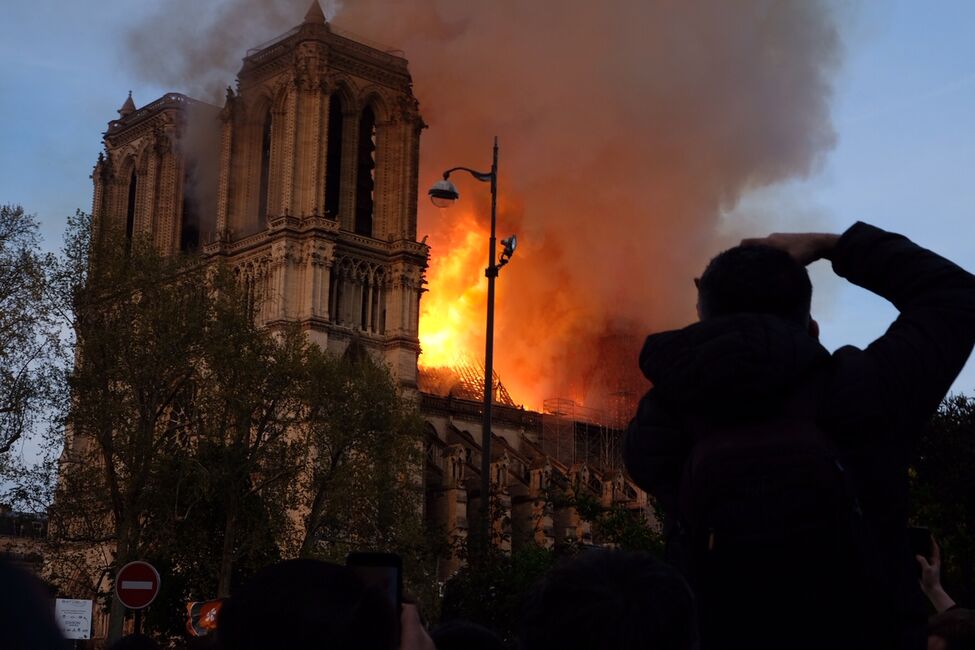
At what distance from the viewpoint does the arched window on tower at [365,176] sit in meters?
72.8

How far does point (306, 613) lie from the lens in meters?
3.14

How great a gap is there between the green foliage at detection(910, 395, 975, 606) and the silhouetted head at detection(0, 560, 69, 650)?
76.7 feet

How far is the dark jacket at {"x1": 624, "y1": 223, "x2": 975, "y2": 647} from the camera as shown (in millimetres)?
3814

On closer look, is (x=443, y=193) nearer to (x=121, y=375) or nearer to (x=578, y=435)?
(x=121, y=375)

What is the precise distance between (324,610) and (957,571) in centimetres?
2763

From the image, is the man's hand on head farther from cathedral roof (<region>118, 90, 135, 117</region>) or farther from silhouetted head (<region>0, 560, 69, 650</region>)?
cathedral roof (<region>118, 90, 135, 117</region>)

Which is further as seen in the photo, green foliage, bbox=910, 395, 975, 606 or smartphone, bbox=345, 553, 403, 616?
green foliage, bbox=910, 395, 975, 606

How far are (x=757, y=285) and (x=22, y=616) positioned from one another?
8.40 ft

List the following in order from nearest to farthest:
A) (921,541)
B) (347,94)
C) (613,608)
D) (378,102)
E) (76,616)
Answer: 1. (613,608)
2. (921,541)
3. (76,616)
4. (347,94)
5. (378,102)

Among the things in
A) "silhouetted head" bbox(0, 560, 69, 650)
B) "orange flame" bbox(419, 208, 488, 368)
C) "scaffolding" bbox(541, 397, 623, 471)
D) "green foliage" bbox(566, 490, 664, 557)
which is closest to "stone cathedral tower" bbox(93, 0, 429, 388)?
"orange flame" bbox(419, 208, 488, 368)

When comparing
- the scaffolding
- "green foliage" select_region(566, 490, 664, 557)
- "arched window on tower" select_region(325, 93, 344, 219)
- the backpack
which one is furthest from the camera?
the scaffolding

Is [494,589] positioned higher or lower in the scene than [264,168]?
lower

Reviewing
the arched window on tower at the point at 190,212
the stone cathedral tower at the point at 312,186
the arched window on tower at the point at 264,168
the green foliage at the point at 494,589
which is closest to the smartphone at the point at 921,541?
the green foliage at the point at 494,589

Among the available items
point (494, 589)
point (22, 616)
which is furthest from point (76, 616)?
point (22, 616)
